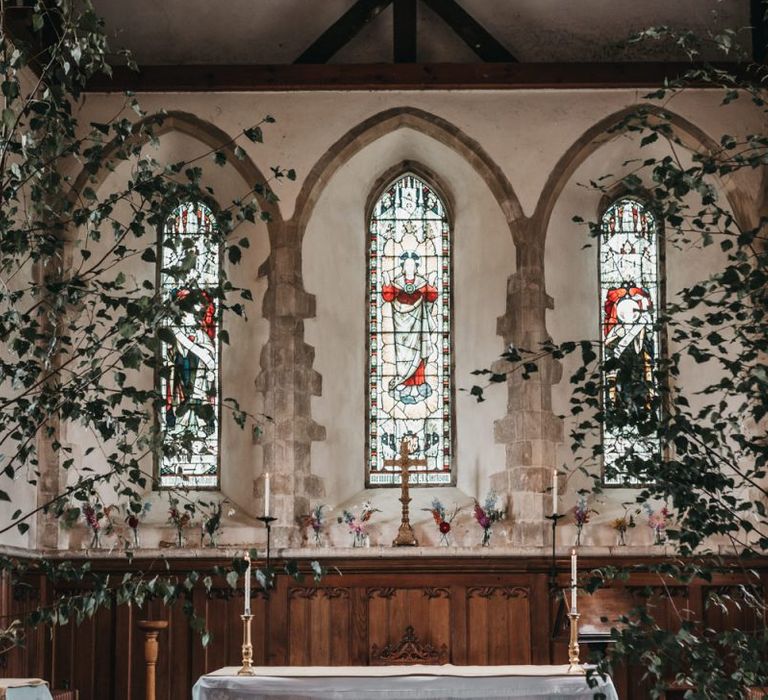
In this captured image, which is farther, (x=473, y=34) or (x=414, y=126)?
(x=473, y=34)

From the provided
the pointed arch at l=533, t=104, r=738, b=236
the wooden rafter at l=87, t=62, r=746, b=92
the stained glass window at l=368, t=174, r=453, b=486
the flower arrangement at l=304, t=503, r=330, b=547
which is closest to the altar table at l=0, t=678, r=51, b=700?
the flower arrangement at l=304, t=503, r=330, b=547

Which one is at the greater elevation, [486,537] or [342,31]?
Answer: [342,31]

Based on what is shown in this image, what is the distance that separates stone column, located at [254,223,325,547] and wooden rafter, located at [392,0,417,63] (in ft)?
4.90

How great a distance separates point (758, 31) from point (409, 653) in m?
5.13

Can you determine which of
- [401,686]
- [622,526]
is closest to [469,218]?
[622,526]

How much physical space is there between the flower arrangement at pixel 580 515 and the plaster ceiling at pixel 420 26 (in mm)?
3355

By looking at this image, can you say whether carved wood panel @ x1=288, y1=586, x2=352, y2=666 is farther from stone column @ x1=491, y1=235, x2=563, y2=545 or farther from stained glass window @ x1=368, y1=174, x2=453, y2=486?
stone column @ x1=491, y1=235, x2=563, y2=545

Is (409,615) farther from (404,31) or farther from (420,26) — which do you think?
(420,26)

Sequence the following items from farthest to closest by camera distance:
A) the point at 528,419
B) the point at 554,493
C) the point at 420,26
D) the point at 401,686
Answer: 1. the point at 420,26
2. the point at 528,419
3. the point at 554,493
4. the point at 401,686

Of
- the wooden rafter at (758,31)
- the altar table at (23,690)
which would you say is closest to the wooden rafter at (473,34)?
the wooden rafter at (758,31)

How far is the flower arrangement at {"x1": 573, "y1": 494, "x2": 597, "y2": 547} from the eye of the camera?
30.1 feet

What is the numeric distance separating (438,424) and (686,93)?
3.02 metres

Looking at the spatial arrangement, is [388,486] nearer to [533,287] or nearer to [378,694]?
[533,287]

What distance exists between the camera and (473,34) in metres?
9.95
